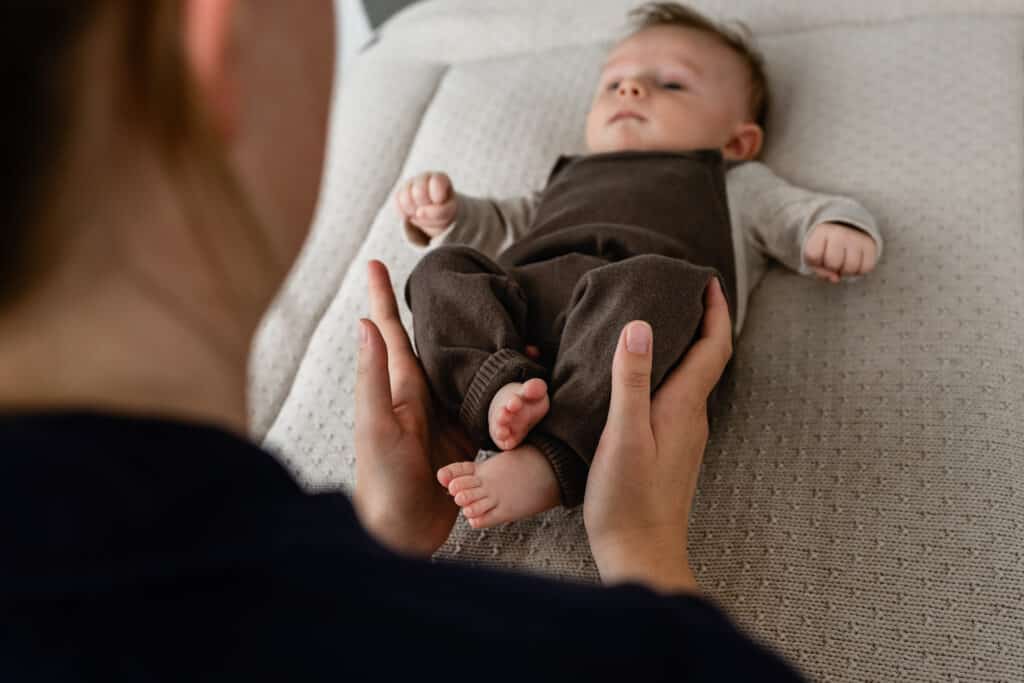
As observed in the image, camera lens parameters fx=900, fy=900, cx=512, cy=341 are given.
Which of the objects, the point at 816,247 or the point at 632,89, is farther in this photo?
the point at 632,89

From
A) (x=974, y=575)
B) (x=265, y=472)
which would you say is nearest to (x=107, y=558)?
(x=265, y=472)

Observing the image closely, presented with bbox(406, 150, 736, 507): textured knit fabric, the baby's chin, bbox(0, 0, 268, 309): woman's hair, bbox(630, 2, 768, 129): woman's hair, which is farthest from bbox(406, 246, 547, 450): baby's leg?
bbox(630, 2, 768, 129): woman's hair

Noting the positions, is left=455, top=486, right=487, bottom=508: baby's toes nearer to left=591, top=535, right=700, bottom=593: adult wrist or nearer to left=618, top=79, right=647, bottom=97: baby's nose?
left=591, top=535, right=700, bottom=593: adult wrist

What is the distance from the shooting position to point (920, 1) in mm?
1387

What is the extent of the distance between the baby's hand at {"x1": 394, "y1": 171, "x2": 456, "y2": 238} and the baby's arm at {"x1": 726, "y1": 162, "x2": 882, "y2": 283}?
369 mm

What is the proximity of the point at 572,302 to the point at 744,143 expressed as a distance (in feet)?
1.74

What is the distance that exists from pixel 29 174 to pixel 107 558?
0.50ft

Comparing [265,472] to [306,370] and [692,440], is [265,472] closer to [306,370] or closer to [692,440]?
[692,440]

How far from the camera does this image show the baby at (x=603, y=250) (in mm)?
798

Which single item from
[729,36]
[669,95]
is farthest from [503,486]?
[729,36]

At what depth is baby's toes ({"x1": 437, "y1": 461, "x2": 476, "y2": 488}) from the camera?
29.4 inches

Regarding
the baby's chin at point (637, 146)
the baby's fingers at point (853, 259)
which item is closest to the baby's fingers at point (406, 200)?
the baby's chin at point (637, 146)

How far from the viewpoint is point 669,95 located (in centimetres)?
122

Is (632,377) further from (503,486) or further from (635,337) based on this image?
(503,486)
